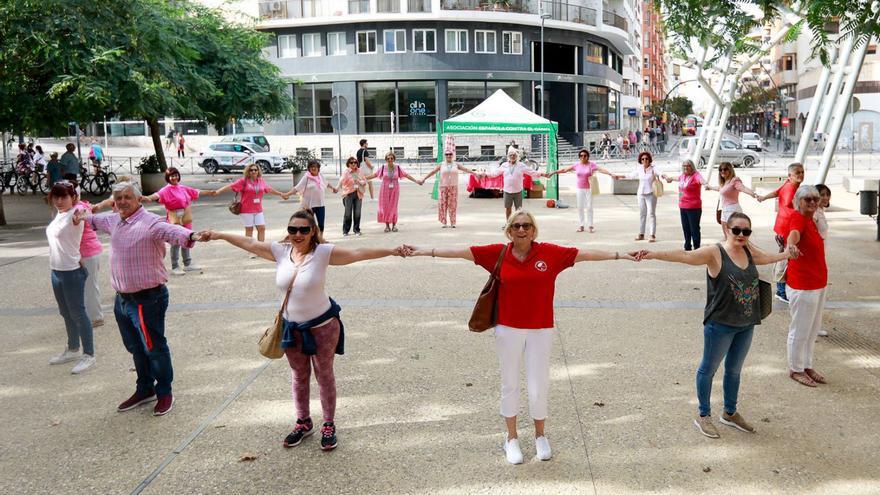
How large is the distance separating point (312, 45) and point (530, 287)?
44.9m

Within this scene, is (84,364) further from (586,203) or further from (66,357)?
(586,203)

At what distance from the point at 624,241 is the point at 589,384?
26.2 ft

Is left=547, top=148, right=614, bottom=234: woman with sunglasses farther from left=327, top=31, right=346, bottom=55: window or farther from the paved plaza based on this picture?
left=327, top=31, right=346, bottom=55: window

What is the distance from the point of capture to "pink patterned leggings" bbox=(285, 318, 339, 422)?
502 centimetres

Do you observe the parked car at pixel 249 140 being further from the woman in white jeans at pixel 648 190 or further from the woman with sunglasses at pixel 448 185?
the woman in white jeans at pixel 648 190

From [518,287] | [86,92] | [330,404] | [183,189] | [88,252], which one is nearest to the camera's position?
[518,287]

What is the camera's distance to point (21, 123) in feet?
59.9

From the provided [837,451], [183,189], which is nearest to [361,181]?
[183,189]

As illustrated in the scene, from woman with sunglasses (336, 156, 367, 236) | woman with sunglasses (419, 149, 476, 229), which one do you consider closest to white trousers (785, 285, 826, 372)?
woman with sunglasses (336, 156, 367, 236)

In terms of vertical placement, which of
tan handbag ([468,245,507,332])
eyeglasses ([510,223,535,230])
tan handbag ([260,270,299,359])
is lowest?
tan handbag ([260,270,299,359])

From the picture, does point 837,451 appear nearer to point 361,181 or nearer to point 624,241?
point 624,241

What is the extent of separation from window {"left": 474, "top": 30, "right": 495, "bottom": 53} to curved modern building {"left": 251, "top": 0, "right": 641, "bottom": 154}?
0.06 metres

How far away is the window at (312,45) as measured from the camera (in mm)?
46938

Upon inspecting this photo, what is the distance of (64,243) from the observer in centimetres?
679
